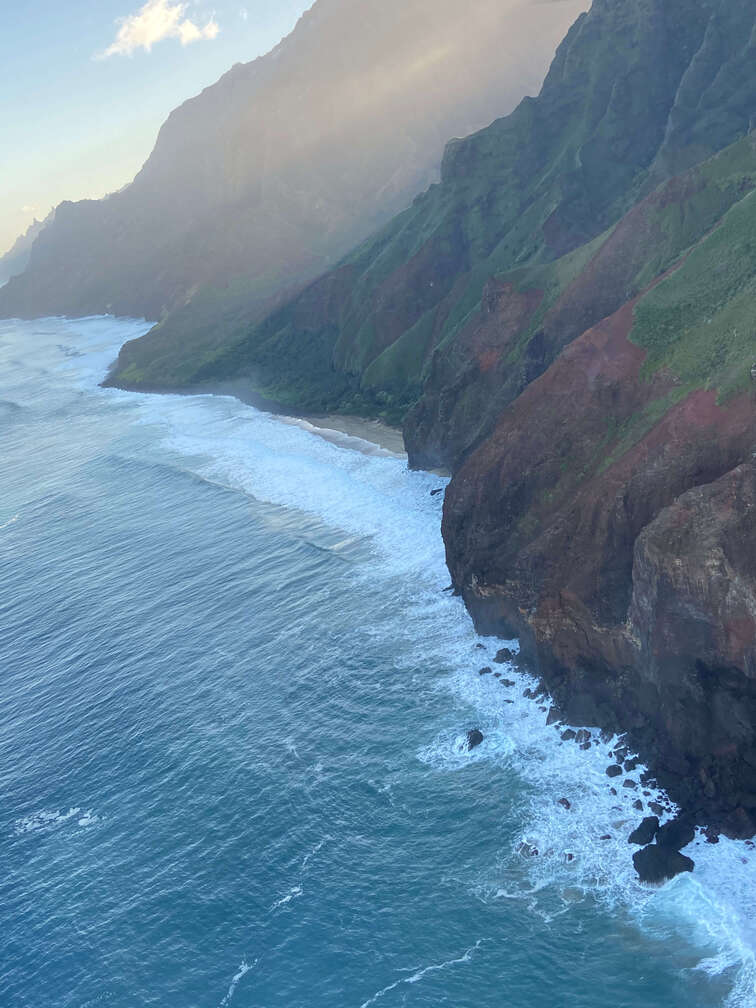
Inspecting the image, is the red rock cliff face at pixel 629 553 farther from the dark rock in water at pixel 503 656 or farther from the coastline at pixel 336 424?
the coastline at pixel 336 424

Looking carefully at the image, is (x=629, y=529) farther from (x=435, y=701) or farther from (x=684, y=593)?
(x=435, y=701)

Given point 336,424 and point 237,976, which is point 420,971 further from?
point 336,424

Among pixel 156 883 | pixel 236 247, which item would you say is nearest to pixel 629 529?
pixel 156 883

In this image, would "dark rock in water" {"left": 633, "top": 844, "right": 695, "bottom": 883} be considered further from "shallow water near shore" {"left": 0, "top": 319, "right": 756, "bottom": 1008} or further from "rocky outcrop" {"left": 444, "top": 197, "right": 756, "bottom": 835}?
"rocky outcrop" {"left": 444, "top": 197, "right": 756, "bottom": 835}

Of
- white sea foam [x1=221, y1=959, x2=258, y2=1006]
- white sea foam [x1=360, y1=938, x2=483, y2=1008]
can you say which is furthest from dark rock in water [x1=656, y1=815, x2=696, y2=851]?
white sea foam [x1=221, y1=959, x2=258, y2=1006]

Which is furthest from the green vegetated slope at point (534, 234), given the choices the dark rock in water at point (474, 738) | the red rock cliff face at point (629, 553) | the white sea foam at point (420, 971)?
the white sea foam at point (420, 971)

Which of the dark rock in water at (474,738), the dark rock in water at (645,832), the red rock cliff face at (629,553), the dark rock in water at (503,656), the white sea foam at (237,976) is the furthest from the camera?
the dark rock in water at (503,656)
